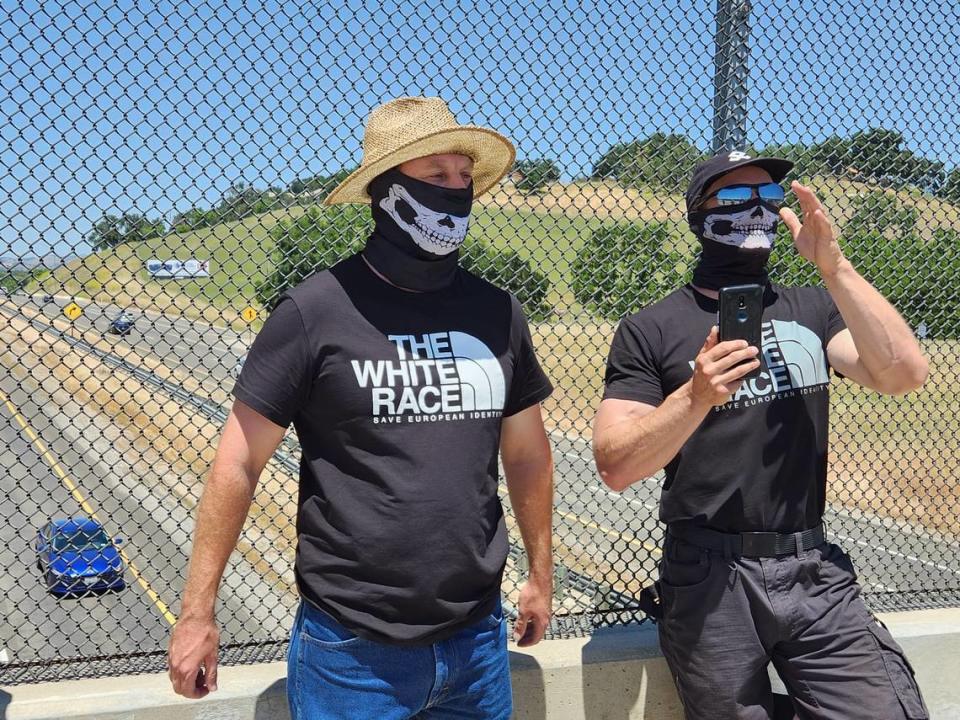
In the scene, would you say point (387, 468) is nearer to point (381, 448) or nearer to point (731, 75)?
point (381, 448)

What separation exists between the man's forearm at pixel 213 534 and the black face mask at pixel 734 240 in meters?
1.57

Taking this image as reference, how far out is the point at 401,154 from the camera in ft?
7.54

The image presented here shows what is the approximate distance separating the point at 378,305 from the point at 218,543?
709 millimetres

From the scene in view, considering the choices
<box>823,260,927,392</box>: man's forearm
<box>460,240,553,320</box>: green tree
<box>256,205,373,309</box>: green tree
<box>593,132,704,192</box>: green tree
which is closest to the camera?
<box>823,260,927,392</box>: man's forearm

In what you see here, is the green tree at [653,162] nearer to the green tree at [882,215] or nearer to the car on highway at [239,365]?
the green tree at [882,215]

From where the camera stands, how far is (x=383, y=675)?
215 cm

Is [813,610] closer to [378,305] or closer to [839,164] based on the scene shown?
[378,305]

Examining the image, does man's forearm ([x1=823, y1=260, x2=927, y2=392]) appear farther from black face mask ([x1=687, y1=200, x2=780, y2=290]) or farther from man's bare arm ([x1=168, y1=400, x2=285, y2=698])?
man's bare arm ([x1=168, y1=400, x2=285, y2=698])

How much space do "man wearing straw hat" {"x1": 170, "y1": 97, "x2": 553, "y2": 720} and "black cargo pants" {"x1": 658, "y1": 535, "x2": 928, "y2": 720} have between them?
0.65 m

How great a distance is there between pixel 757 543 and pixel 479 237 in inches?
63.6

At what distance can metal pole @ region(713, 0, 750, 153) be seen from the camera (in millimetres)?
3539

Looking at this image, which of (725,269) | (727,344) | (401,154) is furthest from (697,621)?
(401,154)

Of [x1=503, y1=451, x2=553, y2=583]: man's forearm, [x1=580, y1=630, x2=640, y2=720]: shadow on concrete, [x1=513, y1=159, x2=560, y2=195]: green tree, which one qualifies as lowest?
[x1=580, y1=630, x2=640, y2=720]: shadow on concrete

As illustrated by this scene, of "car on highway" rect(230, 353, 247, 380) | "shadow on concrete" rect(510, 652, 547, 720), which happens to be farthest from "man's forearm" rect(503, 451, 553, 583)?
"car on highway" rect(230, 353, 247, 380)
